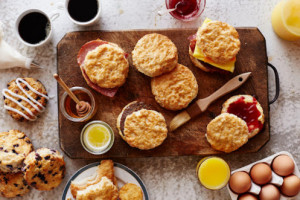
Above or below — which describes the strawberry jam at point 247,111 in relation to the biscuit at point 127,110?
below

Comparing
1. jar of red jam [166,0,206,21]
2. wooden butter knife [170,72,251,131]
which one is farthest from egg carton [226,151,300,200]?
jar of red jam [166,0,206,21]

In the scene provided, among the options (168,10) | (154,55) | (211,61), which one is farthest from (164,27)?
→ (211,61)

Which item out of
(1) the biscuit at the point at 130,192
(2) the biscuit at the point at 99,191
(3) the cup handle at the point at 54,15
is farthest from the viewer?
(3) the cup handle at the point at 54,15

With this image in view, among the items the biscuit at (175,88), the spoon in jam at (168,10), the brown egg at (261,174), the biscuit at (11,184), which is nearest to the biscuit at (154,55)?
the biscuit at (175,88)

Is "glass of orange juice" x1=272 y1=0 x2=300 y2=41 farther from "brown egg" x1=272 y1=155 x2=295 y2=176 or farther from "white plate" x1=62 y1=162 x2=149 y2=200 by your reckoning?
"white plate" x1=62 y1=162 x2=149 y2=200

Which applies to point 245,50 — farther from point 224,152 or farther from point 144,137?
point 144,137

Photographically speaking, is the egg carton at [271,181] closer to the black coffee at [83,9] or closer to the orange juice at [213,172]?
the orange juice at [213,172]

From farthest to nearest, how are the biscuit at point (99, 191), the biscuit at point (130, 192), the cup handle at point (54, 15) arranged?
the cup handle at point (54, 15) < the biscuit at point (130, 192) < the biscuit at point (99, 191)
